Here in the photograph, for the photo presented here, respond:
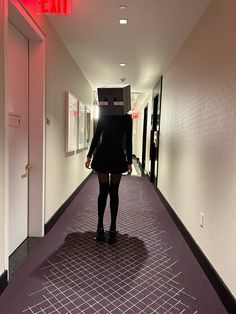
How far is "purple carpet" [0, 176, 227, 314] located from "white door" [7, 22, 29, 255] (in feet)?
0.97

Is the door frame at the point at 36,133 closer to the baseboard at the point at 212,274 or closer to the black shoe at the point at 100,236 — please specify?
the black shoe at the point at 100,236

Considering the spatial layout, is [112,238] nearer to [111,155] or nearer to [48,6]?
[111,155]

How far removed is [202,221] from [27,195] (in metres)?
1.76

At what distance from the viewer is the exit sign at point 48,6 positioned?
6.56ft

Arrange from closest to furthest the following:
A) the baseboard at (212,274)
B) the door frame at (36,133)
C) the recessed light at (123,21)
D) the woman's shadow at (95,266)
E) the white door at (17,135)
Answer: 1. the baseboard at (212,274)
2. the woman's shadow at (95,266)
3. the white door at (17,135)
4. the door frame at (36,133)
5. the recessed light at (123,21)

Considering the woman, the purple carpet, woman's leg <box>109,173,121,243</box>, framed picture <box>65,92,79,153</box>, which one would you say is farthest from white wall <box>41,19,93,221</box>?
woman's leg <box>109,173,121,243</box>

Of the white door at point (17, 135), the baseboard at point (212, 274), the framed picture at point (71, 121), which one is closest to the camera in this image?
the baseboard at point (212, 274)

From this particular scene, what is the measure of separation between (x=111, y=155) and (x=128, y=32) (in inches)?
64.0

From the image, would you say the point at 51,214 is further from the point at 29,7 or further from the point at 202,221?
the point at 29,7

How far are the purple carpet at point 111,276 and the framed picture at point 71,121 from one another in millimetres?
1201

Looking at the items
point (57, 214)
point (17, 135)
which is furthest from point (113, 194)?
point (17, 135)

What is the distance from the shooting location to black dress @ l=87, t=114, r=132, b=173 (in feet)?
8.74

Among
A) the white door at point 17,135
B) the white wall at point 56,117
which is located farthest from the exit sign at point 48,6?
the white wall at point 56,117

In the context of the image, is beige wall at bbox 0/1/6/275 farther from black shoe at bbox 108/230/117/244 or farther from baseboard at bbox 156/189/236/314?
baseboard at bbox 156/189/236/314
